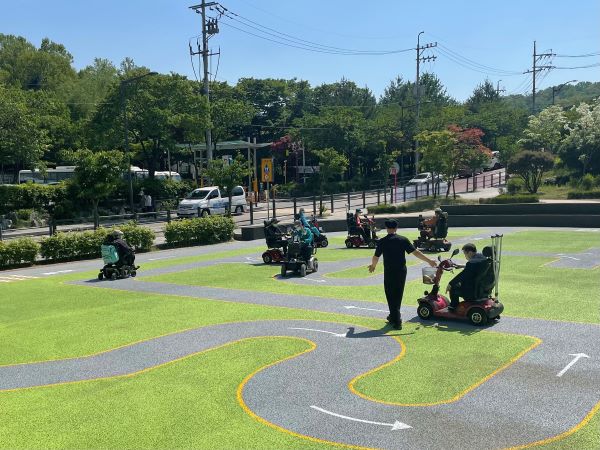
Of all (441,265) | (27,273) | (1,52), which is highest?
(1,52)

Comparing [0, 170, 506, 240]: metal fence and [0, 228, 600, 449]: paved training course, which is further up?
[0, 170, 506, 240]: metal fence

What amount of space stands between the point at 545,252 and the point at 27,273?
18.0 metres

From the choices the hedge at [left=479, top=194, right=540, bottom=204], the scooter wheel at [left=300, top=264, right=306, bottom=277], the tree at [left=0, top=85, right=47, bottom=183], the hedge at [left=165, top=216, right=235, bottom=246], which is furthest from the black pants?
the tree at [left=0, top=85, right=47, bottom=183]

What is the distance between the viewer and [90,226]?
3173cm

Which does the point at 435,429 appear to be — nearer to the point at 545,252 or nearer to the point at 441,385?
the point at 441,385

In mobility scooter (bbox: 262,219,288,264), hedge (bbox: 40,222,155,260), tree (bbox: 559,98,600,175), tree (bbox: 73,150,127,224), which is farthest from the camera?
tree (bbox: 559,98,600,175)

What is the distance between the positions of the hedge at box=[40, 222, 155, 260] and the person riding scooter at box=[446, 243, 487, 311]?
1601 centimetres

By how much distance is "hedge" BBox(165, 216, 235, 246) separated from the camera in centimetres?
2712

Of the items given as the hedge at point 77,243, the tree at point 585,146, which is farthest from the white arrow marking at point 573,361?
the tree at point 585,146

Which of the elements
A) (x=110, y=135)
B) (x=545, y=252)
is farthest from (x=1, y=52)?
(x=545, y=252)

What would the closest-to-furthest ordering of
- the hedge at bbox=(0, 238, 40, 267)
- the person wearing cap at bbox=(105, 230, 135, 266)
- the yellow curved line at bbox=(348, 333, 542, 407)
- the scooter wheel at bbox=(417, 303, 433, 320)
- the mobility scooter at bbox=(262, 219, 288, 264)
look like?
the yellow curved line at bbox=(348, 333, 542, 407) < the scooter wheel at bbox=(417, 303, 433, 320) < the person wearing cap at bbox=(105, 230, 135, 266) < the mobility scooter at bbox=(262, 219, 288, 264) < the hedge at bbox=(0, 238, 40, 267)

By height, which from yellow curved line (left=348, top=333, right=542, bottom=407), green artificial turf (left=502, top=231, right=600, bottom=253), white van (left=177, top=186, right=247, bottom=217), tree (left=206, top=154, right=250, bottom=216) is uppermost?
tree (left=206, top=154, right=250, bottom=216)

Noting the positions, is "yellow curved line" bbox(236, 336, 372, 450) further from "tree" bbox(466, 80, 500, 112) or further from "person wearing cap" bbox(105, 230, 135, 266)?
"tree" bbox(466, 80, 500, 112)

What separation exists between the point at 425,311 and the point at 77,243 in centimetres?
1670
